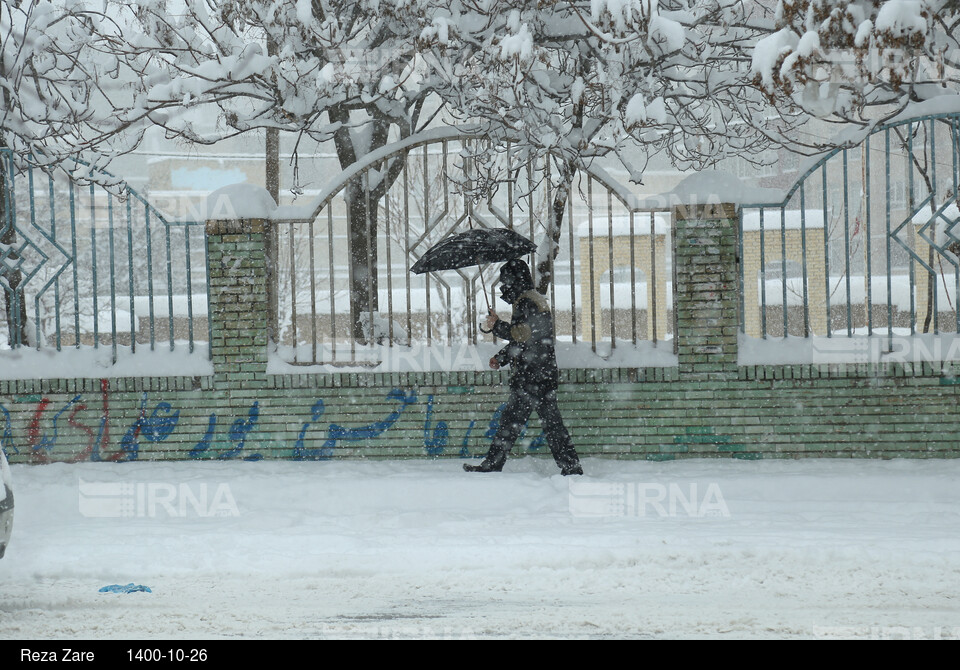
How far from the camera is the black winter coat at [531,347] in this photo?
23.4 feet

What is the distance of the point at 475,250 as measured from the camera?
7188mm

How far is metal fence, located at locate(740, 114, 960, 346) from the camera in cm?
771

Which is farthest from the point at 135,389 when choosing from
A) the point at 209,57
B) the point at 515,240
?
the point at 515,240

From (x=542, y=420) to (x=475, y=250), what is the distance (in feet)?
4.78

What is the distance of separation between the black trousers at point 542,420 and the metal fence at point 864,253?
2.00 meters

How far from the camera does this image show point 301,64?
7.63m

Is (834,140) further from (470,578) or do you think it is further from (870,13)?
(470,578)

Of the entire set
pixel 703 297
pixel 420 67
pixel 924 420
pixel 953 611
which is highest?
pixel 420 67

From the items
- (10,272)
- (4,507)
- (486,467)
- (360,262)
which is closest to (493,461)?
(486,467)

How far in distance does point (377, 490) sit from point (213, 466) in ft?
5.69

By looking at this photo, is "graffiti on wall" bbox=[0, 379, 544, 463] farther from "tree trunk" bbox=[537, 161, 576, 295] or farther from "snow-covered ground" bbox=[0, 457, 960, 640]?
"tree trunk" bbox=[537, 161, 576, 295]

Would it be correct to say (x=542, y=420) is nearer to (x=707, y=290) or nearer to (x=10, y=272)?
(x=707, y=290)

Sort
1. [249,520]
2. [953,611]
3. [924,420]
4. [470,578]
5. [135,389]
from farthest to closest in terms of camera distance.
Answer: [135,389] → [924,420] → [249,520] → [470,578] → [953,611]

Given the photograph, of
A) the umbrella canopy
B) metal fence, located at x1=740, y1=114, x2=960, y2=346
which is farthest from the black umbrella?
metal fence, located at x1=740, y1=114, x2=960, y2=346
